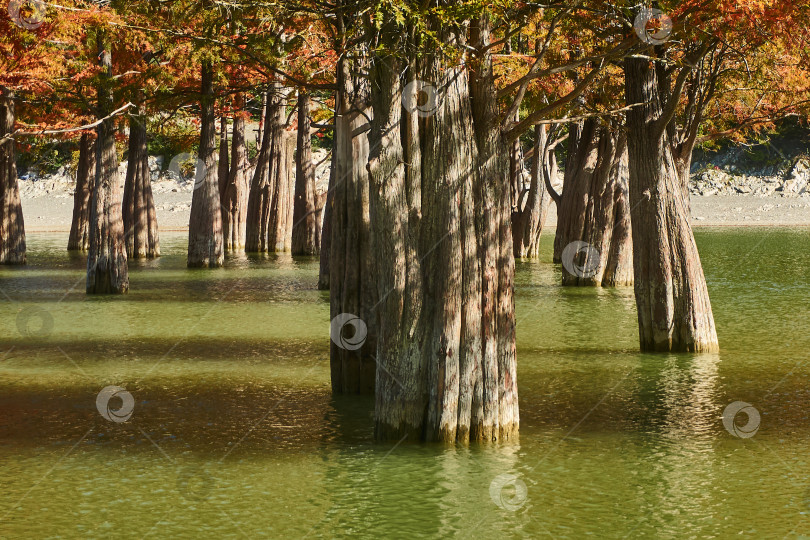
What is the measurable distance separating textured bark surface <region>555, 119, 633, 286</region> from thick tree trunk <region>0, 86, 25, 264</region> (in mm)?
16516

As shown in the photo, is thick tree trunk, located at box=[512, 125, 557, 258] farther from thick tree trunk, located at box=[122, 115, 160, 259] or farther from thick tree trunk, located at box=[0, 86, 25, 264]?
thick tree trunk, located at box=[0, 86, 25, 264]

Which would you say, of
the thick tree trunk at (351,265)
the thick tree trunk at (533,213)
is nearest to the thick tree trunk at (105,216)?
the thick tree trunk at (351,265)

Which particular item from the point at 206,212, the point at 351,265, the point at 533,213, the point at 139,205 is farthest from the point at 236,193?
the point at 351,265

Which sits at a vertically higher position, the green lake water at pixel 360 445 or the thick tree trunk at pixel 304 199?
the thick tree trunk at pixel 304 199

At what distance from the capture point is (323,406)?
421 inches

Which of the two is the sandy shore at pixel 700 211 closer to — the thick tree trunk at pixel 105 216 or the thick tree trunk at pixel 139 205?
the thick tree trunk at pixel 139 205

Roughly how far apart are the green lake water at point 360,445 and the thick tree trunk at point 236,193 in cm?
1906

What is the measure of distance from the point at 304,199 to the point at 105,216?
11740mm

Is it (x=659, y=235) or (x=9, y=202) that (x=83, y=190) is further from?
(x=659, y=235)

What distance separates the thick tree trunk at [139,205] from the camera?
31.4 meters

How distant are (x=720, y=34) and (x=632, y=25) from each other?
1340 mm

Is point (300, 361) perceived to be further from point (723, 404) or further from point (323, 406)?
point (723, 404)

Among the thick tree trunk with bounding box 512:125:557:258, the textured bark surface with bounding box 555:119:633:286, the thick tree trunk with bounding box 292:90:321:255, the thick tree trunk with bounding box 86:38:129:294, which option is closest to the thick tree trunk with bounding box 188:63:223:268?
the thick tree trunk with bounding box 292:90:321:255

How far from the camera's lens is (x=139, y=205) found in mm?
31922
